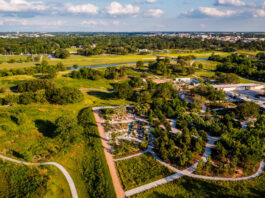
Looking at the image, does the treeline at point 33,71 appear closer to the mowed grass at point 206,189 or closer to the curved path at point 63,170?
the curved path at point 63,170

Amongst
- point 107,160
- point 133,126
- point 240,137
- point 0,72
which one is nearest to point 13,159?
point 107,160

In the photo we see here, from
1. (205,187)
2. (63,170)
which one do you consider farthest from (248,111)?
(63,170)

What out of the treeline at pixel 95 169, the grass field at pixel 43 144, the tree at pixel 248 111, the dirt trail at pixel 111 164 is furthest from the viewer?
the tree at pixel 248 111

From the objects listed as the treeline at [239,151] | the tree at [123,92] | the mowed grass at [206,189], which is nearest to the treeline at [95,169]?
the mowed grass at [206,189]

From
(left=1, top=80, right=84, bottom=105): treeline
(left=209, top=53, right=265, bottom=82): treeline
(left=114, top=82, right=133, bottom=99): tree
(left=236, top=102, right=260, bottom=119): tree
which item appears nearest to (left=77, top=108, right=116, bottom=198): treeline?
(left=1, top=80, right=84, bottom=105): treeline

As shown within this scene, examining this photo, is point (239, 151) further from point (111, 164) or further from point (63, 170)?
point (63, 170)
